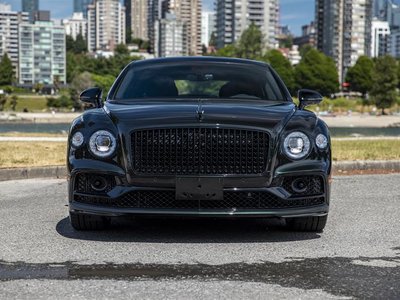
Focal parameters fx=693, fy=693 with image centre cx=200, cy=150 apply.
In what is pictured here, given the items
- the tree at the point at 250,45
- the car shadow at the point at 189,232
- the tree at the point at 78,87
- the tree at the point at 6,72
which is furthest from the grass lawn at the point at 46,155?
the tree at the point at 6,72

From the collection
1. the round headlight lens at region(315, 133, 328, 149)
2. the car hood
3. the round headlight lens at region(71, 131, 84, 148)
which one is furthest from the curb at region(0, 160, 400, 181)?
the round headlight lens at region(315, 133, 328, 149)

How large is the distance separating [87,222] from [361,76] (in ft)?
486

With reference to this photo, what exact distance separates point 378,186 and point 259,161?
4.41 metres

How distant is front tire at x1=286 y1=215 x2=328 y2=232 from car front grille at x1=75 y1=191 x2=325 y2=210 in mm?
461

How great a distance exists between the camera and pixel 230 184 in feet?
16.5

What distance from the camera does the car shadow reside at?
5375 millimetres

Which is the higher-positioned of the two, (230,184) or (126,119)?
(126,119)

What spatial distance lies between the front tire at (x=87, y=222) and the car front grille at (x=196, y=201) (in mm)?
371

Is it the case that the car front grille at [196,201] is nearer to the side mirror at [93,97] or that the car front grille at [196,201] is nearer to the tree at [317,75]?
the side mirror at [93,97]

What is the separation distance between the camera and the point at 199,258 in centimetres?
466

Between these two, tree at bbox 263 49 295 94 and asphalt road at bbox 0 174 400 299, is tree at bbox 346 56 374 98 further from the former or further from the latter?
asphalt road at bbox 0 174 400 299

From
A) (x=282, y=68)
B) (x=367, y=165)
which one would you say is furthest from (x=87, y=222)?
(x=282, y=68)

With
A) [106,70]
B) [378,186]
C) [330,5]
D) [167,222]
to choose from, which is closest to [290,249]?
[167,222]

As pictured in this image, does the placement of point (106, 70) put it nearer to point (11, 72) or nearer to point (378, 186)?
point (11, 72)
